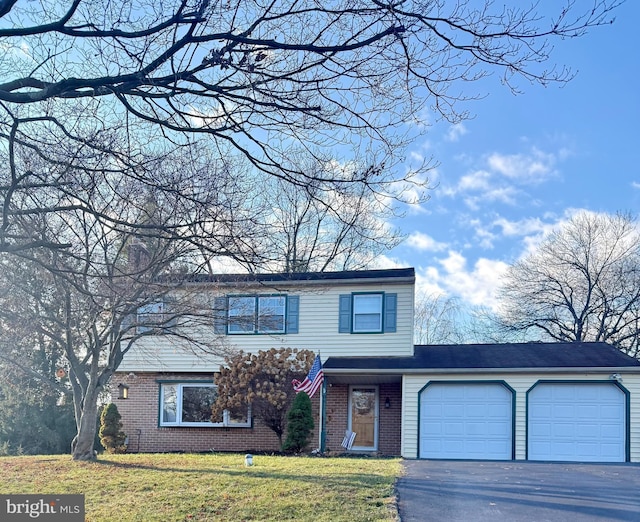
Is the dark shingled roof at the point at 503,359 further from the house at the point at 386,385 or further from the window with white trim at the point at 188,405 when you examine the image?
the window with white trim at the point at 188,405

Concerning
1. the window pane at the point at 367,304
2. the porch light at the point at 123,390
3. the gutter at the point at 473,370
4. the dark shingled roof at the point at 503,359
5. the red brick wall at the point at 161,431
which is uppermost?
the window pane at the point at 367,304

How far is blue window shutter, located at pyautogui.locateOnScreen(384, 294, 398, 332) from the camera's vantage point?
16969 millimetres

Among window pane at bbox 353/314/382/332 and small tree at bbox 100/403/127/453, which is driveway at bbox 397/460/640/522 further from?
small tree at bbox 100/403/127/453

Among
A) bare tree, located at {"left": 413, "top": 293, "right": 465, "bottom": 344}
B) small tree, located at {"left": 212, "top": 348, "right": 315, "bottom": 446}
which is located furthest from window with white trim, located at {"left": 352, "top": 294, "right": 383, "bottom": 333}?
bare tree, located at {"left": 413, "top": 293, "right": 465, "bottom": 344}

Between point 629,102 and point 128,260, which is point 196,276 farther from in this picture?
point 629,102

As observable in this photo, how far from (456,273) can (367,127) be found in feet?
57.7

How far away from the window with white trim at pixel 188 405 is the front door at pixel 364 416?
3197mm

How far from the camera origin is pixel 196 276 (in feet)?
40.4

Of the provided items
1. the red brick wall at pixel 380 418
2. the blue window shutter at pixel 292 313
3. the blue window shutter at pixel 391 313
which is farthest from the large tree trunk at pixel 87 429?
the blue window shutter at pixel 391 313

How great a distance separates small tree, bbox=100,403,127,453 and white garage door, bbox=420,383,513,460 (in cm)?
819

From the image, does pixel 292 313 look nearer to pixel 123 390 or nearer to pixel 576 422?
pixel 123 390

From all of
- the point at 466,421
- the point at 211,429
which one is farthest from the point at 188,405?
the point at 466,421

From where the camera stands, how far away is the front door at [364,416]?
17469 millimetres

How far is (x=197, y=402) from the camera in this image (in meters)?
18.3
